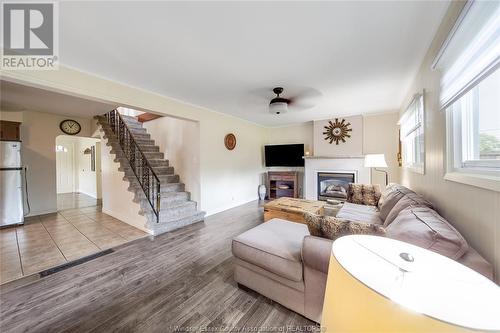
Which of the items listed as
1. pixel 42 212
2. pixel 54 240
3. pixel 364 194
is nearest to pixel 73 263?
pixel 54 240

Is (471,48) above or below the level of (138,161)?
above

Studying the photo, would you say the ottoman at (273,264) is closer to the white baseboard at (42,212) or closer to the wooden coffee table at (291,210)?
the wooden coffee table at (291,210)

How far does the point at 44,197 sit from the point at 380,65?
22.8 feet

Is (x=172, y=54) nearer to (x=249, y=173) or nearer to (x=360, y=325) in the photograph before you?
(x=360, y=325)

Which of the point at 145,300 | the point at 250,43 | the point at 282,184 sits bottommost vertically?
the point at 145,300

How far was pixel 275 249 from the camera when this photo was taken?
1562 mm

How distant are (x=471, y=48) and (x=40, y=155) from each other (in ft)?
22.6

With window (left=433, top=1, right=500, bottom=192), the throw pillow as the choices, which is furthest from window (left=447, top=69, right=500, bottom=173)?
the throw pillow

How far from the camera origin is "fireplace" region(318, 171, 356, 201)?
4.87 meters

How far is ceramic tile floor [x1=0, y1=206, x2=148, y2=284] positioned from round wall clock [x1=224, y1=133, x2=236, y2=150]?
259 cm

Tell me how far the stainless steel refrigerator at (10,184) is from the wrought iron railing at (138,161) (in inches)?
65.3

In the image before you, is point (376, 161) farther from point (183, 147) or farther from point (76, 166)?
point (76, 166)

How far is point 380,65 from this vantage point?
2324 mm

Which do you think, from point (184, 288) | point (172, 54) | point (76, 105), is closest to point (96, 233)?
point (184, 288)
